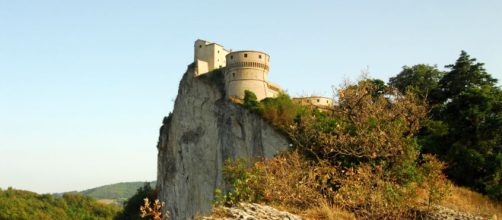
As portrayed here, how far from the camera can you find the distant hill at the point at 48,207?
98.3m

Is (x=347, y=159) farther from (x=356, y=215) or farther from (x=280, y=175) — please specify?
(x=356, y=215)

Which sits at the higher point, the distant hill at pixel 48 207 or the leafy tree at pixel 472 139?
the leafy tree at pixel 472 139

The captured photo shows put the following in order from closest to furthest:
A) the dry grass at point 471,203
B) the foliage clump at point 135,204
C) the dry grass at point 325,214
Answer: the dry grass at point 325,214 < the dry grass at point 471,203 < the foliage clump at point 135,204

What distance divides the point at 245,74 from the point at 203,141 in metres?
8.53

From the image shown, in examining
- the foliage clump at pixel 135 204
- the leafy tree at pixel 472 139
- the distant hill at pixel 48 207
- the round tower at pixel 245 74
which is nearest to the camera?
the leafy tree at pixel 472 139

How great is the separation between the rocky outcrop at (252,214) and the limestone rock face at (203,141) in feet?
90.8

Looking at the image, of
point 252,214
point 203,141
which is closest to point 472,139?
point 252,214

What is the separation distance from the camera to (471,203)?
15414mm

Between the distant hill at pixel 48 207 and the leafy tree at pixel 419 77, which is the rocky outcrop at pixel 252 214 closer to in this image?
the leafy tree at pixel 419 77

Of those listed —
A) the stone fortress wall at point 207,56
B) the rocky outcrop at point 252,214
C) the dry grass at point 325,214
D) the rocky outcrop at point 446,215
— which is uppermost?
the stone fortress wall at point 207,56

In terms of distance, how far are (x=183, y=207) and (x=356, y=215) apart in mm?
38878

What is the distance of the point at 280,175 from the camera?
1422 centimetres

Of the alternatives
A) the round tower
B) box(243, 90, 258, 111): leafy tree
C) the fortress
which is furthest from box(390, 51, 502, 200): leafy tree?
the round tower

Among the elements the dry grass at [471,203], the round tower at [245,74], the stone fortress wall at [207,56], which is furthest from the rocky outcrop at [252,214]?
the stone fortress wall at [207,56]
